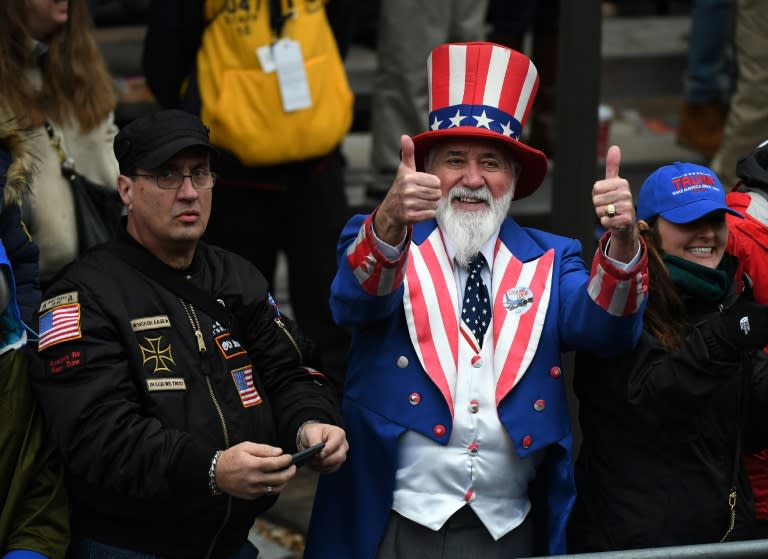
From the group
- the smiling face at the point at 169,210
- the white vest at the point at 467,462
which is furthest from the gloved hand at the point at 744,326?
the smiling face at the point at 169,210

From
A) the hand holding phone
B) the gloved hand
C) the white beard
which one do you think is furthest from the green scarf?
the hand holding phone

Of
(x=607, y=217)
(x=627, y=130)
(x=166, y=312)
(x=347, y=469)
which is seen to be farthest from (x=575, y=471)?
(x=627, y=130)

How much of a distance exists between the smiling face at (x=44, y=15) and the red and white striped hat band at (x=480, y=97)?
4.67 feet

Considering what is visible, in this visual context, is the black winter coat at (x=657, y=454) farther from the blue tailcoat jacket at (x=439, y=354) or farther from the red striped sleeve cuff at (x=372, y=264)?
the red striped sleeve cuff at (x=372, y=264)

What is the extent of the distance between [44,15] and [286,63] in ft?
3.32

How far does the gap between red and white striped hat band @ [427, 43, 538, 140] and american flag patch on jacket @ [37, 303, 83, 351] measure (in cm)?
108

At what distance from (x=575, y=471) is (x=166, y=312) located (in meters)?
1.23

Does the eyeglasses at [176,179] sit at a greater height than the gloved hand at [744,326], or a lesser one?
greater

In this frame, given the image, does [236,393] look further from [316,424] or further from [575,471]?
[575,471]

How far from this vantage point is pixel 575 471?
392 cm

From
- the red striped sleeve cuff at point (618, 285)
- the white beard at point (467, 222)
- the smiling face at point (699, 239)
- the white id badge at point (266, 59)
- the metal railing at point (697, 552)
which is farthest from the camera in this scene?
the white id badge at point (266, 59)

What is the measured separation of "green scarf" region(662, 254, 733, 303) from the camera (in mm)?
3758

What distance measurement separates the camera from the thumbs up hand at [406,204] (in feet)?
10.9

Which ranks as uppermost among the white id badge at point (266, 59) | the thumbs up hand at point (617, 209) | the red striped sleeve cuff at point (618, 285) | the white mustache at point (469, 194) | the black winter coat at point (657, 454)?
the thumbs up hand at point (617, 209)
